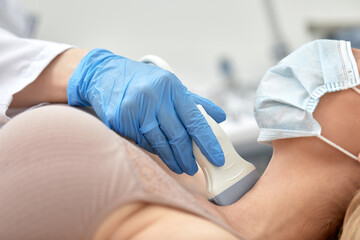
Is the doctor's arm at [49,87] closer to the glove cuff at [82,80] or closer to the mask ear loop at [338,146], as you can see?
the glove cuff at [82,80]

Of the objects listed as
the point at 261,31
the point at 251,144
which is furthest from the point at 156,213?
the point at 261,31

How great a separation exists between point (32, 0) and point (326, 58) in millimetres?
2297

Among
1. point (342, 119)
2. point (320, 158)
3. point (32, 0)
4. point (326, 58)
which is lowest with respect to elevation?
point (320, 158)

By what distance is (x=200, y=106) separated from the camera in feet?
3.66

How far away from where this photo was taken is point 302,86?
107 cm

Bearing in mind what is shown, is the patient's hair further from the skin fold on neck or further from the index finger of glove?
the index finger of glove

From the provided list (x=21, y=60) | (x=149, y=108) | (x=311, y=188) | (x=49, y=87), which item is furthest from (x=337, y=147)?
(x=21, y=60)

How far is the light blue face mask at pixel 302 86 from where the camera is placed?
3.34ft

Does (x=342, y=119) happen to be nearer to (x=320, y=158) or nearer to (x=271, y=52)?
(x=320, y=158)

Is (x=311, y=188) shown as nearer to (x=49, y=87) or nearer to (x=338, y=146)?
(x=338, y=146)

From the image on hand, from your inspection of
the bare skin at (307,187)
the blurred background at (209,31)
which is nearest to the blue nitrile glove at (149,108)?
the bare skin at (307,187)

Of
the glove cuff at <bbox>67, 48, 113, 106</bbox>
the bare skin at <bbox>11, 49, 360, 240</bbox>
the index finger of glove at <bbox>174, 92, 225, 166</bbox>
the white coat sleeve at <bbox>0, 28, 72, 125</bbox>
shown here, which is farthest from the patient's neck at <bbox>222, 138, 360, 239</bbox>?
the white coat sleeve at <bbox>0, 28, 72, 125</bbox>

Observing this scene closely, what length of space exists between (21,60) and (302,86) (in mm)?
923

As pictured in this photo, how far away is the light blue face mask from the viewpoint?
1.02 m
